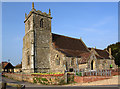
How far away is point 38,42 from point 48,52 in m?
3.65

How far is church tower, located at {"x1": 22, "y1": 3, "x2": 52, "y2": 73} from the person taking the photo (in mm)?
31109

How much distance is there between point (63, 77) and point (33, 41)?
49.0 feet

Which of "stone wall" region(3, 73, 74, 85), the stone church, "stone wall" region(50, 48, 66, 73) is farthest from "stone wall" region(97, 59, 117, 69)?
"stone wall" region(3, 73, 74, 85)

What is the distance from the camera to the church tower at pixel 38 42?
3111cm

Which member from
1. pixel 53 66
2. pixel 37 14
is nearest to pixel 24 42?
pixel 37 14


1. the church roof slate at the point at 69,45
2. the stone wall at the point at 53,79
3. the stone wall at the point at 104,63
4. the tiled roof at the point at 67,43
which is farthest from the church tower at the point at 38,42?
the stone wall at the point at 104,63

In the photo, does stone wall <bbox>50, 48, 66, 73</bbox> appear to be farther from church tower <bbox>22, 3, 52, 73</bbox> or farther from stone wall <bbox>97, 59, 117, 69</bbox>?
stone wall <bbox>97, 59, 117, 69</bbox>

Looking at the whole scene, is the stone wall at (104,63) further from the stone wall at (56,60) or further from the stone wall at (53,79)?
the stone wall at (53,79)

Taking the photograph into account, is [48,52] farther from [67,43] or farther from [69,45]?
[69,45]

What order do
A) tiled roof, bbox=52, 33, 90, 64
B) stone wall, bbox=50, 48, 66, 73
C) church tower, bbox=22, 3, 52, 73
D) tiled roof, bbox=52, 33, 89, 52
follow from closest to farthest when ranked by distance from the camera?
stone wall, bbox=50, 48, 66, 73
church tower, bbox=22, 3, 52, 73
tiled roof, bbox=52, 33, 90, 64
tiled roof, bbox=52, 33, 89, 52

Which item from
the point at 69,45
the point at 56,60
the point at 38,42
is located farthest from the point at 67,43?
the point at 38,42

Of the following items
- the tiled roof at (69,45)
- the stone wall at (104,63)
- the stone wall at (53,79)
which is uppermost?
the tiled roof at (69,45)

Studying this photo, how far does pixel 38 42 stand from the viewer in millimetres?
32438

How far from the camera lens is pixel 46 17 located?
35.2 metres
